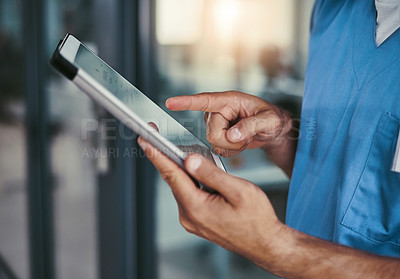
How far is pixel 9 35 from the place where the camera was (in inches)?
77.9

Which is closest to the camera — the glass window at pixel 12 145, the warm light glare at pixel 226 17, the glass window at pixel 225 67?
the glass window at pixel 225 67

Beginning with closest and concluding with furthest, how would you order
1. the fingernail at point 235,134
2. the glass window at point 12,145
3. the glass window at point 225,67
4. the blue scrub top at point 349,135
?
the blue scrub top at point 349,135
the fingernail at point 235,134
the glass window at point 225,67
the glass window at point 12,145

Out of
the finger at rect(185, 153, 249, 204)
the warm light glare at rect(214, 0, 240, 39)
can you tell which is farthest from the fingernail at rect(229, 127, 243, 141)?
the warm light glare at rect(214, 0, 240, 39)

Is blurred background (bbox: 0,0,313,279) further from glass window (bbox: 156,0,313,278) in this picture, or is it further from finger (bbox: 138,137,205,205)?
finger (bbox: 138,137,205,205)

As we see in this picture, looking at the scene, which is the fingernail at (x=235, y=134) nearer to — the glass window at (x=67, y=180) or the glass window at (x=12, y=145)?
the glass window at (x=67, y=180)

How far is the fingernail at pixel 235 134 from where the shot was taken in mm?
679

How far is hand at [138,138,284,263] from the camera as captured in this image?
0.45 metres

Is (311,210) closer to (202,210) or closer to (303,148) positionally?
(303,148)

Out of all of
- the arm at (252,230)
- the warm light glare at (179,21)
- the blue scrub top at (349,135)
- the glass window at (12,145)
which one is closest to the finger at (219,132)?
the blue scrub top at (349,135)

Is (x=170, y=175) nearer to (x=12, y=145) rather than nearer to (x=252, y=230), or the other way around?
(x=252, y=230)

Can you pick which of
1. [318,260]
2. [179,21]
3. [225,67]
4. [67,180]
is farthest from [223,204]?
[67,180]

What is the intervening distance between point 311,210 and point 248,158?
106 cm

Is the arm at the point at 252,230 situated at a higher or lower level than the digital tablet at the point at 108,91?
lower

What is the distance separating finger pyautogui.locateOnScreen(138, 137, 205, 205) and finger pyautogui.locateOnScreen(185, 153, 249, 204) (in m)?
0.02
